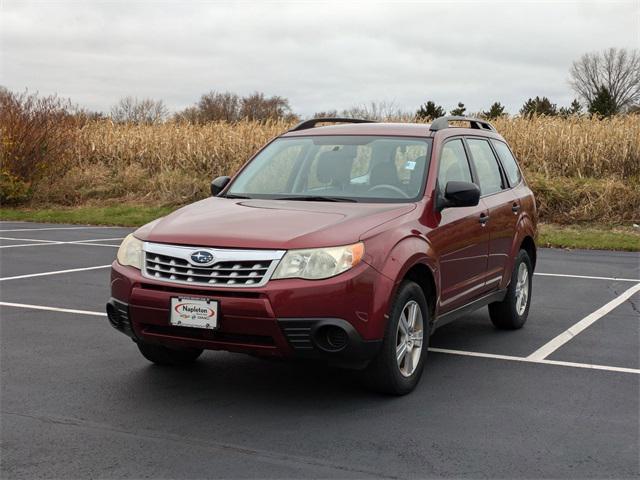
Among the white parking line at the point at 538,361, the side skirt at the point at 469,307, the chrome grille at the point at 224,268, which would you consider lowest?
the white parking line at the point at 538,361

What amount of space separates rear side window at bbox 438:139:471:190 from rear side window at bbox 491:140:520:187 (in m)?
1.03

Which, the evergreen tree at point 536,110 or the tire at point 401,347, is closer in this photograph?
the tire at point 401,347

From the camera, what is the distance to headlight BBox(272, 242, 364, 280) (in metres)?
4.92

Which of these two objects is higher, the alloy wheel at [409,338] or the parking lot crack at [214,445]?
the alloy wheel at [409,338]

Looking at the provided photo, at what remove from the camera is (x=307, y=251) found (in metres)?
4.97

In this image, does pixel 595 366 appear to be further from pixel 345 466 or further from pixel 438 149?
pixel 345 466

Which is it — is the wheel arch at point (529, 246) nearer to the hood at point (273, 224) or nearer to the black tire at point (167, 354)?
the hood at point (273, 224)

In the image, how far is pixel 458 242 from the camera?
20.5 ft

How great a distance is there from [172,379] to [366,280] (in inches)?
67.4

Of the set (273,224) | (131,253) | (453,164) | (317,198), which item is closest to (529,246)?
(453,164)

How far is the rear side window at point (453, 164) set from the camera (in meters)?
6.36

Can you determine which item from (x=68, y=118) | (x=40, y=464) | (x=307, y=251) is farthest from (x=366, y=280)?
(x=68, y=118)

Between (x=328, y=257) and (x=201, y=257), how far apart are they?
76 cm

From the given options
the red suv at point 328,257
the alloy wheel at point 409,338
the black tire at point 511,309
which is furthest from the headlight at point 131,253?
the black tire at point 511,309
